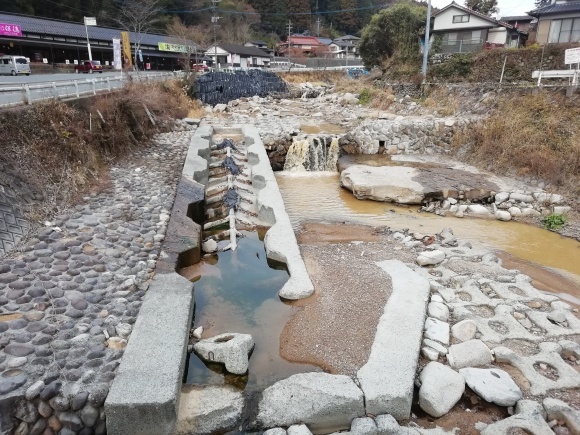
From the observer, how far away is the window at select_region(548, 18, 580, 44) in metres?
21.2

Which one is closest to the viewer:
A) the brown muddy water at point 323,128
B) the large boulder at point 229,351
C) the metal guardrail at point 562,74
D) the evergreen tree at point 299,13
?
the large boulder at point 229,351

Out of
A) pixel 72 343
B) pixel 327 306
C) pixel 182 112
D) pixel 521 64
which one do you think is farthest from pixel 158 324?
pixel 521 64

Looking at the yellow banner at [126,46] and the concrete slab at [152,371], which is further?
the yellow banner at [126,46]

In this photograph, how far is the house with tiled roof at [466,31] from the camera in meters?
24.9

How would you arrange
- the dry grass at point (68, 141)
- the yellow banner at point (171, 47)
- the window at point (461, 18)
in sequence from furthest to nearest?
the yellow banner at point (171, 47)
the window at point (461, 18)
the dry grass at point (68, 141)

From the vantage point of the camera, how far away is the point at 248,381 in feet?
14.6

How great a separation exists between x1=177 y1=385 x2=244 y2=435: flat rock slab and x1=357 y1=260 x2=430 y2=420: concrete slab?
4.44 feet

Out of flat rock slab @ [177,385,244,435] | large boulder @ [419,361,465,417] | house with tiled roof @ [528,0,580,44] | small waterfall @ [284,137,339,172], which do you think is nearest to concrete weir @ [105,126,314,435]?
flat rock slab @ [177,385,244,435]

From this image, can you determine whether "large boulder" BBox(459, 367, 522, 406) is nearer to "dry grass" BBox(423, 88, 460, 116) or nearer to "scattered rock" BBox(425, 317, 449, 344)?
"scattered rock" BBox(425, 317, 449, 344)

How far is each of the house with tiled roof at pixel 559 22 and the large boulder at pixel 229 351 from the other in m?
25.1

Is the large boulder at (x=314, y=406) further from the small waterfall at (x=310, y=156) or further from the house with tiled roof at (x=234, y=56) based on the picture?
the house with tiled roof at (x=234, y=56)

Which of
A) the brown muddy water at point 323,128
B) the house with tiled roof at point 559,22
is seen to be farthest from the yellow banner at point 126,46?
the house with tiled roof at point 559,22

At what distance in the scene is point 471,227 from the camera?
966 cm

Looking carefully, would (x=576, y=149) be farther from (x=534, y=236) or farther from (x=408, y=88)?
(x=408, y=88)
